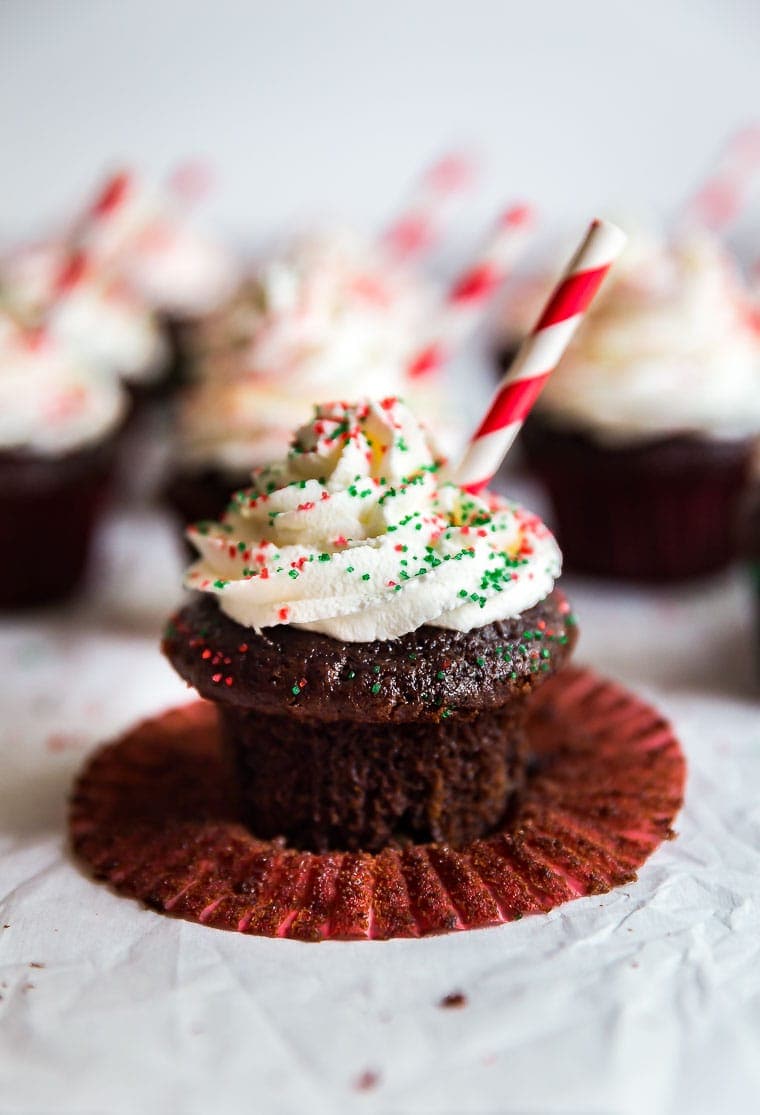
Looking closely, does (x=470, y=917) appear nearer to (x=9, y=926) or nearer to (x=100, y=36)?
(x=9, y=926)

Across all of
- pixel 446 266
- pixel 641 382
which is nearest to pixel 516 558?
pixel 641 382

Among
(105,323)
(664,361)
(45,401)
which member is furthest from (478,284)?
(105,323)

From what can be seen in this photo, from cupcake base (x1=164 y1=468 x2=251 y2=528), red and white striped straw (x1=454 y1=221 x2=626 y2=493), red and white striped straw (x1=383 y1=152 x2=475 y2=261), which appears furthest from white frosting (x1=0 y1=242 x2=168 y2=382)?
red and white striped straw (x1=454 y1=221 x2=626 y2=493)

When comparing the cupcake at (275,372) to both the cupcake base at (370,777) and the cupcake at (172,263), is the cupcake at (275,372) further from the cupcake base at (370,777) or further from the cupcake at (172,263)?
the cupcake at (172,263)

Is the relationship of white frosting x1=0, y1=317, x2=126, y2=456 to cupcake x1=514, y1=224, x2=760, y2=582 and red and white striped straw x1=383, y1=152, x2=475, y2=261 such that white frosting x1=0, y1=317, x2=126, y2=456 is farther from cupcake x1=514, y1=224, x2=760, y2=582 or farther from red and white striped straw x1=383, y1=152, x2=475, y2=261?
red and white striped straw x1=383, y1=152, x2=475, y2=261

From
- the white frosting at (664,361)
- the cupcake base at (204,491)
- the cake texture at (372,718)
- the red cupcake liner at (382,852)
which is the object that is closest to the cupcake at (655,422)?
the white frosting at (664,361)

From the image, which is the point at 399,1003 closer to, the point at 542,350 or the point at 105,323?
the point at 542,350
